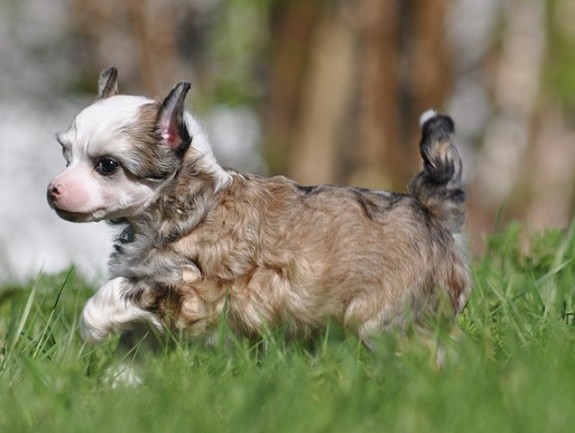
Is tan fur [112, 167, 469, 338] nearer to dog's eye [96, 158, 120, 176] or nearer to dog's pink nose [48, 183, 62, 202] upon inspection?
dog's eye [96, 158, 120, 176]

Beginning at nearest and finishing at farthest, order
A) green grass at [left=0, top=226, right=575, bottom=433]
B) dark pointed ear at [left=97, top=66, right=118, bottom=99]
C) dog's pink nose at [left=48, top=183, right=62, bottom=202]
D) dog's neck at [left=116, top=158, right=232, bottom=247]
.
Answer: green grass at [left=0, top=226, right=575, bottom=433] < dog's pink nose at [left=48, top=183, right=62, bottom=202] < dog's neck at [left=116, top=158, right=232, bottom=247] < dark pointed ear at [left=97, top=66, right=118, bottom=99]

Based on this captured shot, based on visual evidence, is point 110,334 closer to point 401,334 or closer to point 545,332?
point 401,334

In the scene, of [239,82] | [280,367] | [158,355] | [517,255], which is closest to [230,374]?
[280,367]

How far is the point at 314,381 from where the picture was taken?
498 cm

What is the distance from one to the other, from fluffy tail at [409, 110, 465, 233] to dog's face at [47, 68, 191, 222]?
41.2 inches

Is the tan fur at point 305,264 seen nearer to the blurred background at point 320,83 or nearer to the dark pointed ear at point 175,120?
the dark pointed ear at point 175,120

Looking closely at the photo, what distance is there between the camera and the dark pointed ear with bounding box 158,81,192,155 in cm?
573

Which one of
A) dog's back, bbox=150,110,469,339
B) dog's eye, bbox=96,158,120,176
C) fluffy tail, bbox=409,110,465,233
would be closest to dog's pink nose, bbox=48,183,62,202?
dog's eye, bbox=96,158,120,176

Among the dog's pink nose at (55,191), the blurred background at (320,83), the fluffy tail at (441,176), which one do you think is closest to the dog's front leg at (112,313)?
the dog's pink nose at (55,191)

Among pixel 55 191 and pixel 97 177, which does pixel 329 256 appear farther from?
pixel 55 191

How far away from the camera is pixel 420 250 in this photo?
580 centimetres

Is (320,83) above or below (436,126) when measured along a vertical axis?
below

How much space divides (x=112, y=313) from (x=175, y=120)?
33.5 inches

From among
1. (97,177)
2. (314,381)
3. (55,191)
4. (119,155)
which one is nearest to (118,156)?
(119,155)
